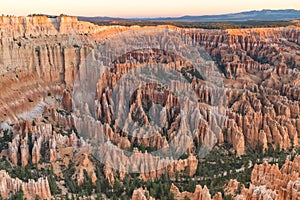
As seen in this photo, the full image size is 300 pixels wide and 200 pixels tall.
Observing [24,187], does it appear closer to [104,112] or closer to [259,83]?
[104,112]

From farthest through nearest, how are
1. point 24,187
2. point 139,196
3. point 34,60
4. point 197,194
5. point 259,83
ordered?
point 259,83 → point 34,60 → point 24,187 → point 197,194 → point 139,196

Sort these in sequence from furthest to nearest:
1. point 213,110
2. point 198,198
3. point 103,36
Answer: point 103,36 → point 213,110 → point 198,198

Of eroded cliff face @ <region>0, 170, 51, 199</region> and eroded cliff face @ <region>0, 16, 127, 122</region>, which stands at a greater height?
eroded cliff face @ <region>0, 16, 127, 122</region>

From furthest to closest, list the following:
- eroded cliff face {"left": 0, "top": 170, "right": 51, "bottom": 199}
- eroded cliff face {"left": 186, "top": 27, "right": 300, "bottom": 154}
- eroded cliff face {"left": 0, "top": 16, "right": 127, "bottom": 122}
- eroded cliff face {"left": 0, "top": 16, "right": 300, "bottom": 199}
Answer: eroded cliff face {"left": 0, "top": 16, "right": 127, "bottom": 122} < eroded cliff face {"left": 186, "top": 27, "right": 300, "bottom": 154} < eroded cliff face {"left": 0, "top": 16, "right": 300, "bottom": 199} < eroded cliff face {"left": 0, "top": 170, "right": 51, "bottom": 199}

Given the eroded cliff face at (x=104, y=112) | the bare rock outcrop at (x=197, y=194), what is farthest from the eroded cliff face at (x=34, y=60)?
the bare rock outcrop at (x=197, y=194)

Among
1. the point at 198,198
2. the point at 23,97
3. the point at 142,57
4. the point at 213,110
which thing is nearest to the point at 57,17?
the point at 142,57

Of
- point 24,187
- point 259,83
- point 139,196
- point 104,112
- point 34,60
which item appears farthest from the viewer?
point 259,83

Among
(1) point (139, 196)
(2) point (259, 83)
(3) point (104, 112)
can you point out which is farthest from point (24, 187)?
(2) point (259, 83)

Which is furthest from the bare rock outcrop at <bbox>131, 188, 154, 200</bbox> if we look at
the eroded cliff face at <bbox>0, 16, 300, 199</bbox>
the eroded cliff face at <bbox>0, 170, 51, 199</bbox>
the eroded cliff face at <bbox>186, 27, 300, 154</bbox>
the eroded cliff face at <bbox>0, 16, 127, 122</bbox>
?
the eroded cliff face at <bbox>0, 16, 127, 122</bbox>

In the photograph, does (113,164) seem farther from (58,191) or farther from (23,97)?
(23,97)

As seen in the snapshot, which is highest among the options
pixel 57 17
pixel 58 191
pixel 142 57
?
pixel 57 17

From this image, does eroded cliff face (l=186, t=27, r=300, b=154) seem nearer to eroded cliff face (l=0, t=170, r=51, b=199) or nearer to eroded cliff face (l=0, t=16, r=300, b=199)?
eroded cliff face (l=0, t=16, r=300, b=199)
